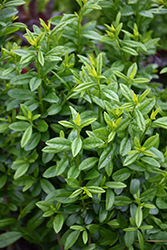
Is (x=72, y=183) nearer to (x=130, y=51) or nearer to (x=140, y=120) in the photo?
(x=140, y=120)

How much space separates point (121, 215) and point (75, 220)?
17cm

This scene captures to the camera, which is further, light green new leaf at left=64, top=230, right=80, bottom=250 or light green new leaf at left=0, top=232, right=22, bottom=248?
light green new leaf at left=0, top=232, right=22, bottom=248

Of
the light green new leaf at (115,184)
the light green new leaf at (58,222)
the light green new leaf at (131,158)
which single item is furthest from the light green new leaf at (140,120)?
the light green new leaf at (58,222)

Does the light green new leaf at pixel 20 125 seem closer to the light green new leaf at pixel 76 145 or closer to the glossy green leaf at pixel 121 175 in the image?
the light green new leaf at pixel 76 145

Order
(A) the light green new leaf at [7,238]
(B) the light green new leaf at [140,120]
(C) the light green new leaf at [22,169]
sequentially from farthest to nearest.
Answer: (A) the light green new leaf at [7,238] < (C) the light green new leaf at [22,169] < (B) the light green new leaf at [140,120]

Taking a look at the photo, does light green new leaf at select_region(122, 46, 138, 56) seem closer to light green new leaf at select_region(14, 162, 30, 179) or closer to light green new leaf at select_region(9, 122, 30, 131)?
light green new leaf at select_region(9, 122, 30, 131)

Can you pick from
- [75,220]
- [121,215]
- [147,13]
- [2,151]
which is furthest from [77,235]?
[147,13]

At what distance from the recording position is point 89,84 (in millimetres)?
785

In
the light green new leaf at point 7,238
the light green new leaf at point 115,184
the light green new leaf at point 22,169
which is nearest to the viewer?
the light green new leaf at point 115,184

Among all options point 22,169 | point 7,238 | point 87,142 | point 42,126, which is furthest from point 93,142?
Answer: point 7,238

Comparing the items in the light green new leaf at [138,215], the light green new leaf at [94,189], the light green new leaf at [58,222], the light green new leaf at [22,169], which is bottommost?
the light green new leaf at [138,215]

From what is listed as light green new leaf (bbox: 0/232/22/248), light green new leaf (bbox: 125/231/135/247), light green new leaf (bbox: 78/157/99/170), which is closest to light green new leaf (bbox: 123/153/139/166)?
light green new leaf (bbox: 78/157/99/170)

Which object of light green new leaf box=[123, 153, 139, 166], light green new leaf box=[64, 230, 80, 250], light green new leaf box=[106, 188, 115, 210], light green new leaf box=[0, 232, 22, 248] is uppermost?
light green new leaf box=[123, 153, 139, 166]

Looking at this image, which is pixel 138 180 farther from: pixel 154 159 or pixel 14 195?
pixel 14 195
